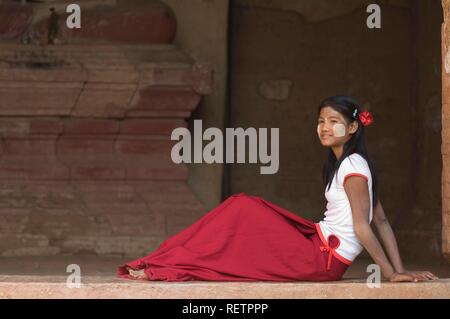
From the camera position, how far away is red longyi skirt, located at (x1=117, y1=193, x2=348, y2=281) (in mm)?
4289

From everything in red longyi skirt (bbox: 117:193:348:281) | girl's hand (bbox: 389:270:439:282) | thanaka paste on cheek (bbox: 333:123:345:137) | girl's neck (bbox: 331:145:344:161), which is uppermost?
thanaka paste on cheek (bbox: 333:123:345:137)

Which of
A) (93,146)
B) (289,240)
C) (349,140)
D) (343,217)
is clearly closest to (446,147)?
(349,140)

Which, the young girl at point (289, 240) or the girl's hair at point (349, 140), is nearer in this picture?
the young girl at point (289, 240)

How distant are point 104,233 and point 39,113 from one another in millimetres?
967

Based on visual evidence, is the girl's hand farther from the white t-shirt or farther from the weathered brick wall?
the weathered brick wall

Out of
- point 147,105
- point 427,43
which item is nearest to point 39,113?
point 147,105

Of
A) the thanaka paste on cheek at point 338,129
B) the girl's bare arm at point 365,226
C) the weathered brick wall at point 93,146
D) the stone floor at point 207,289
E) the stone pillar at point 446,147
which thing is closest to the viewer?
the stone floor at point 207,289

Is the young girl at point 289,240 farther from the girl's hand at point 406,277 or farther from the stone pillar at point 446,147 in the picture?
the stone pillar at point 446,147

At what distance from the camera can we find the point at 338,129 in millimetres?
4379

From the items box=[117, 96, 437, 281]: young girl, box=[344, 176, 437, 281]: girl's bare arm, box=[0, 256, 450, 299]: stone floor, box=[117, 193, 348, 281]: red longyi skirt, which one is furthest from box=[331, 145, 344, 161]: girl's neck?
box=[0, 256, 450, 299]: stone floor

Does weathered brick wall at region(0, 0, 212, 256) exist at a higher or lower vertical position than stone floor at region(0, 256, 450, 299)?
higher

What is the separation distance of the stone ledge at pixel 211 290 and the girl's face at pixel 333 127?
597mm

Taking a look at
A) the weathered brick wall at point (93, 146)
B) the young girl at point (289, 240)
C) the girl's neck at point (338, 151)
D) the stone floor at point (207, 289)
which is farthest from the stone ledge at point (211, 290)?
the weathered brick wall at point (93, 146)

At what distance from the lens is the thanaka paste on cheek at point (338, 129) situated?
4.38m
